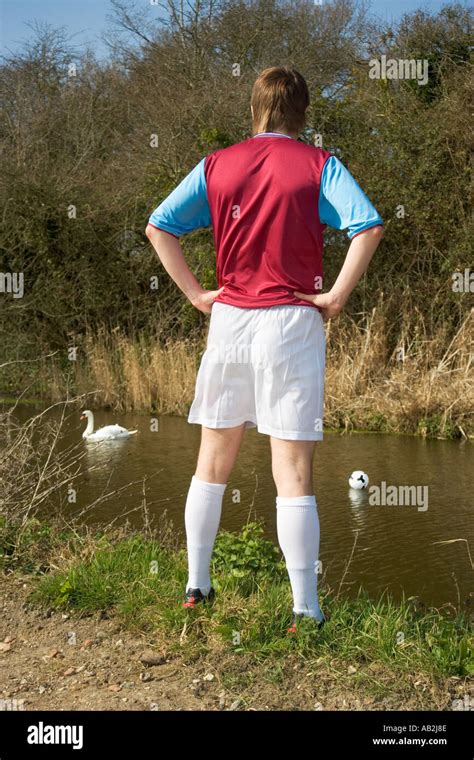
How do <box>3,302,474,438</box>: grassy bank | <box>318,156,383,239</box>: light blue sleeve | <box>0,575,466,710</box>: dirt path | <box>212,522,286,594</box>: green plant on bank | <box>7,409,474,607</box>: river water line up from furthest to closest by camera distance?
<box>3,302,474,438</box>: grassy bank → <box>7,409,474,607</box>: river water → <box>212,522,286,594</box>: green plant on bank → <box>318,156,383,239</box>: light blue sleeve → <box>0,575,466,710</box>: dirt path

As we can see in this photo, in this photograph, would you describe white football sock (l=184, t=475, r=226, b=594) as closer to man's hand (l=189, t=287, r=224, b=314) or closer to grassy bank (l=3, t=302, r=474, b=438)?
man's hand (l=189, t=287, r=224, b=314)

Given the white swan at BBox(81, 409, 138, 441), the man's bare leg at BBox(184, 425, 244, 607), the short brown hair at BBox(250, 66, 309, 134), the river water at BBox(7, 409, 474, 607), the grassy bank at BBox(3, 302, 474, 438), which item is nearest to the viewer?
the short brown hair at BBox(250, 66, 309, 134)

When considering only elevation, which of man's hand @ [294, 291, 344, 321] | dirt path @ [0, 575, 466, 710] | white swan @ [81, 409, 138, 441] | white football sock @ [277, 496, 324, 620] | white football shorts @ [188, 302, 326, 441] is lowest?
white swan @ [81, 409, 138, 441]

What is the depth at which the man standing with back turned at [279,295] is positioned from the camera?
370 cm

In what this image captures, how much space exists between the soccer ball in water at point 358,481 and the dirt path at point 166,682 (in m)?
4.12

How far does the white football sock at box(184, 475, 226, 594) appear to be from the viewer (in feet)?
12.9

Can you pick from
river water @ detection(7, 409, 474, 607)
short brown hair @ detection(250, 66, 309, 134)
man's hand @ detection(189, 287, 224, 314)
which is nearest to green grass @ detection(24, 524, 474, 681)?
river water @ detection(7, 409, 474, 607)

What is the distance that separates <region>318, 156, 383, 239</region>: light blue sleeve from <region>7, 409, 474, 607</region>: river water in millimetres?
2230

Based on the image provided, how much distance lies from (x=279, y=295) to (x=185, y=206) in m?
0.57

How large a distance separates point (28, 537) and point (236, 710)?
2078 mm

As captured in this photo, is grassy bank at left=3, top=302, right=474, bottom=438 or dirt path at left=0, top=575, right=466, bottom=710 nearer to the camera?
dirt path at left=0, top=575, right=466, bottom=710

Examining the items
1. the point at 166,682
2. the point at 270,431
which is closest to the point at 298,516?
the point at 270,431

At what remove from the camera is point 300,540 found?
3727 mm

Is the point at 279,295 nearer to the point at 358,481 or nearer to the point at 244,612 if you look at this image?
the point at 244,612
